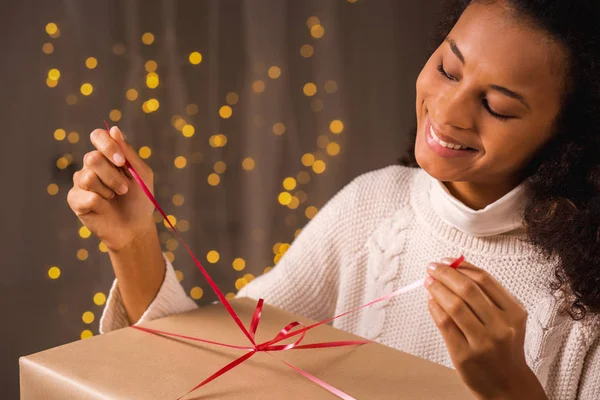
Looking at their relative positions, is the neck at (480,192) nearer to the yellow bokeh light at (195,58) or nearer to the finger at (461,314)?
the finger at (461,314)

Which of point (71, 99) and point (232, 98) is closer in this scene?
point (71, 99)

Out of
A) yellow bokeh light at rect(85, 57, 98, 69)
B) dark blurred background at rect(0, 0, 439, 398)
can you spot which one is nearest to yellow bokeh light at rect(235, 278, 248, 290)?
dark blurred background at rect(0, 0, 439, 398)

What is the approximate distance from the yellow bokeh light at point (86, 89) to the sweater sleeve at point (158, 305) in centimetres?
54

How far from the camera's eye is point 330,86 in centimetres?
167

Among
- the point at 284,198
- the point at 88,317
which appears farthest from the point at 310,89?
the point at 88,317

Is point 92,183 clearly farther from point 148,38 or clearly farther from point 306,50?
point 306,50

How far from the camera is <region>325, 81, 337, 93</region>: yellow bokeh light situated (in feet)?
5.49

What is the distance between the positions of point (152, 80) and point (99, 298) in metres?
0.50

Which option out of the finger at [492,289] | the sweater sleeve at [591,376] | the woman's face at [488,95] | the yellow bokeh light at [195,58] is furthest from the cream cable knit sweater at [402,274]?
the yellow bokeh light at [195,58]

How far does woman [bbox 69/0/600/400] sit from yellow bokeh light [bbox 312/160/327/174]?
0.53 metres

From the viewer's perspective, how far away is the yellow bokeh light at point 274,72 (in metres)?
1.64

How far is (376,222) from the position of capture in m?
1.21

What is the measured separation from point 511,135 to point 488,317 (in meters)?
0.30

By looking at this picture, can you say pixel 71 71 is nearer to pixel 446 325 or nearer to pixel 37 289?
pixel 37 289
